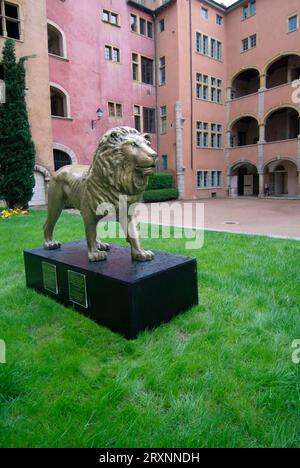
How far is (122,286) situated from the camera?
95.9 inches

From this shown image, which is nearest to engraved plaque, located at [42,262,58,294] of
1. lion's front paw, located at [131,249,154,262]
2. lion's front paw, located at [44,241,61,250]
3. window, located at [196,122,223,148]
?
lion's front paw, located at [44,241,61,250]

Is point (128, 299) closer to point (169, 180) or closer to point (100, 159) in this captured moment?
point (100, 159)

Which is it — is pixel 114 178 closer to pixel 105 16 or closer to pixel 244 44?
pixel 105 16

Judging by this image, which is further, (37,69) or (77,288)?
(37,69)

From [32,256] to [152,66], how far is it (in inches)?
877

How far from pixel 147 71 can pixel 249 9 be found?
829 cm

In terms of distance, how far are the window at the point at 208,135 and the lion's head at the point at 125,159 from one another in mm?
20792

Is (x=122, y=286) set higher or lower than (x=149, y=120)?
lower

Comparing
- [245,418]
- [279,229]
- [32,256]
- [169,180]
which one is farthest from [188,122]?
[245,418]

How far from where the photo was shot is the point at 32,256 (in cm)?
353

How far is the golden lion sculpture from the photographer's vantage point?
257 cm

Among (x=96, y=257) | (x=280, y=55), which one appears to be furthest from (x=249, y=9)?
(x=96, y=257)

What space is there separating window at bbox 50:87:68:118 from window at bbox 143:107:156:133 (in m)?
6.04

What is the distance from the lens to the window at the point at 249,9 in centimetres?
2125
